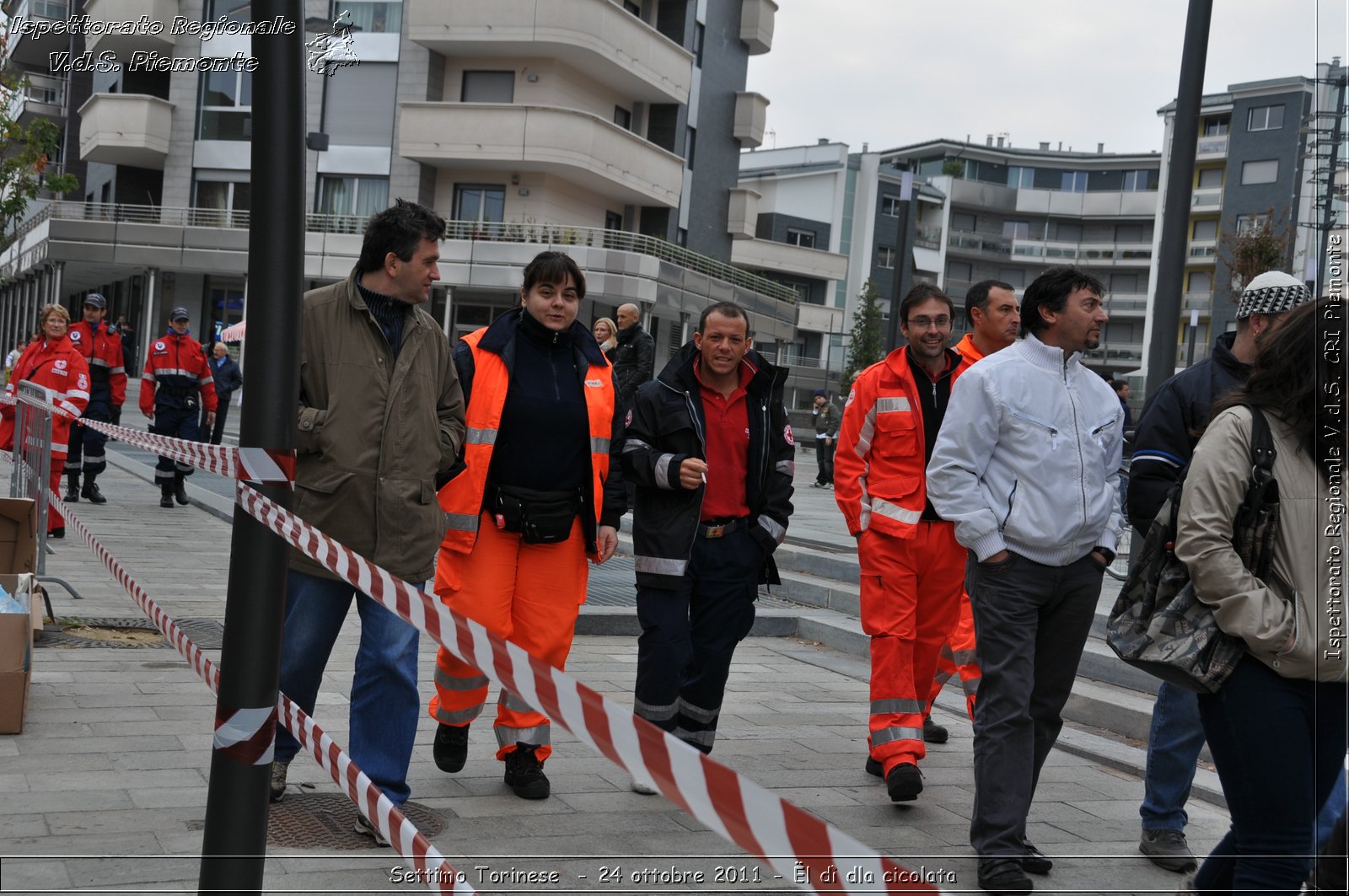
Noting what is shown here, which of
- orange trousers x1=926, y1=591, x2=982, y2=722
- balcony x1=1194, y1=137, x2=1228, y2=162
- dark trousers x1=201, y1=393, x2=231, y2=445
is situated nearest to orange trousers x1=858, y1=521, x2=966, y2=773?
orange trousers x1=926, y1=591, x2=982, y2=722

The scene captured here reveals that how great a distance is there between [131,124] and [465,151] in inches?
464

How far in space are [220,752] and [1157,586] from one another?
2421mm

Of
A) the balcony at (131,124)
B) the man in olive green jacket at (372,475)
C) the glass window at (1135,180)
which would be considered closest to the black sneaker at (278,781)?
the man in olive green jacket at (372,475)

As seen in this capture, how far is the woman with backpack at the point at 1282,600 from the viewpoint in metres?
3.17

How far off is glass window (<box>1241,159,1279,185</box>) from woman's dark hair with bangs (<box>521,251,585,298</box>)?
6835cm

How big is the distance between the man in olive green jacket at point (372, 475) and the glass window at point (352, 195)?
36.1 m

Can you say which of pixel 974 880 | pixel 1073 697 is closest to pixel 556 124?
pixel 1073 697

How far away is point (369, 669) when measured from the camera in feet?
14.7

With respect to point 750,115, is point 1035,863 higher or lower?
lower

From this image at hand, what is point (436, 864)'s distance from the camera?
10.1ft

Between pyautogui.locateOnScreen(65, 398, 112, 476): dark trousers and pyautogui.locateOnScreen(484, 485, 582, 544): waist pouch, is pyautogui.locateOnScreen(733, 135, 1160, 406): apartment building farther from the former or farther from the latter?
Answer: pyautogui.locateOnScreen(484, 485, 582, 544): waist pouch

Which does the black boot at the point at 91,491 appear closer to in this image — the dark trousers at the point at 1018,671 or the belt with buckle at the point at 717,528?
the belt with buckle at the point at 717,528

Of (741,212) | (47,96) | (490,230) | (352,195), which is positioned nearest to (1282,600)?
(490,230)

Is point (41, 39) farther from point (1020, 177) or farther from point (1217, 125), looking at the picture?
point (1020, 177)
